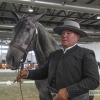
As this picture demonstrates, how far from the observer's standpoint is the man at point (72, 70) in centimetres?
134

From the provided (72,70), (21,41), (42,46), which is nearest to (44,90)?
(42,46)

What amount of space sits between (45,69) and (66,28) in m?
0.54

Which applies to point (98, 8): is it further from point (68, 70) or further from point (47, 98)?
point (68, 70)

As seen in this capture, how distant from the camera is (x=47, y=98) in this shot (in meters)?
2.20

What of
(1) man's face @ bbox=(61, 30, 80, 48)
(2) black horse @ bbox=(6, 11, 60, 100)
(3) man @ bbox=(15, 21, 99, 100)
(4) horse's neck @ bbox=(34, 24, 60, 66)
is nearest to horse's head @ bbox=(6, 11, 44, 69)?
(2) black horse @ bbox=(6, 11, 60, 100)

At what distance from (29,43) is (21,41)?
0.39 ft

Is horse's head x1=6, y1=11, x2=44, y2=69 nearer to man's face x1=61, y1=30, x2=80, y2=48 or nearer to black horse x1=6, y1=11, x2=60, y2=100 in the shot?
black horse x1=6, y1=11, x2=60, y2=100

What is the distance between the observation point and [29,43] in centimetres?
205

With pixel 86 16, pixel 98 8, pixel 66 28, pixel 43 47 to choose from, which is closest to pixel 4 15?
pixel 86 16

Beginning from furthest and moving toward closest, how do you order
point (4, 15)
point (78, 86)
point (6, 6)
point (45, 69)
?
point (4, 15) < point (6, 6) < point (45, 69) < point (78, 86)

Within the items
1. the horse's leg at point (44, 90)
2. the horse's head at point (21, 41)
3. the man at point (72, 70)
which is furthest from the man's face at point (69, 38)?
the horse's leg at point (44, 90)

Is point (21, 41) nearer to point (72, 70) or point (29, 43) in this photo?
point (29, 43)

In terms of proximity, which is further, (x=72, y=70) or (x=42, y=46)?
(x=42, y=46)

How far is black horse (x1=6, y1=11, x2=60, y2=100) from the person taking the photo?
75.9 inches
